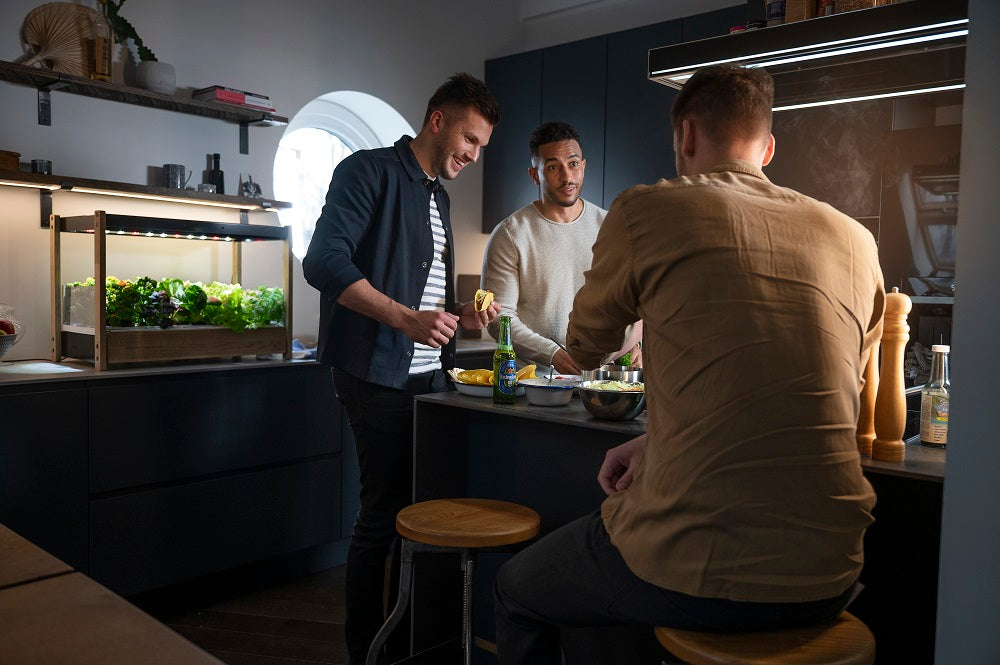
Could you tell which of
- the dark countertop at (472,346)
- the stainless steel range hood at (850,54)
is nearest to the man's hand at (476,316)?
the stainless steel range hood at (850,54)

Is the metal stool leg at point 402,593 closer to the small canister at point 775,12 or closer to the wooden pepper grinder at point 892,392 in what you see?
the wooden pepper grinder at point 892,392

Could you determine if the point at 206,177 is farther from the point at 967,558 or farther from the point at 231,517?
the point at 967,558

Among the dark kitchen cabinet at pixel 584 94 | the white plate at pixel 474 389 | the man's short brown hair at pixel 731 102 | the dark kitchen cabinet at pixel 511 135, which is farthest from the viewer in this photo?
the dark kitchen cabinet at pixel 511 135

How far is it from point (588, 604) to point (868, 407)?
Answer: 2.30 ft

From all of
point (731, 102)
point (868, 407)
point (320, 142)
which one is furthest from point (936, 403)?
point (320, 142)

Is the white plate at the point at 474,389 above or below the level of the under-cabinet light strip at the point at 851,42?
below

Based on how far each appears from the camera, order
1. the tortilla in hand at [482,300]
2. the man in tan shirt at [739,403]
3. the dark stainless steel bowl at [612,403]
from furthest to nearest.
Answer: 1. the tortilla in hand at [482,300]
2. the dark stainless steel bowl at [612,403]
3. the man in tan shirt at [739,403]

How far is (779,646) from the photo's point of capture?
126cm

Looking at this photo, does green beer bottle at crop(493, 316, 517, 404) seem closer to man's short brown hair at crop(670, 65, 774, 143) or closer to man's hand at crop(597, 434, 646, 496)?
man's hand at crop(597, 434, 646, 496)

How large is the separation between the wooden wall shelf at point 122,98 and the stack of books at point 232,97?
20 mm

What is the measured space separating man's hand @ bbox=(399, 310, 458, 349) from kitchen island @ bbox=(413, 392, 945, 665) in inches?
6.7

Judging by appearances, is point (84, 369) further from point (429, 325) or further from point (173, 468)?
point (429, 325)

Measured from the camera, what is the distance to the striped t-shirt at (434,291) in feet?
8.12

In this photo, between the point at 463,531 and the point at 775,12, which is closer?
the point at 463,531
